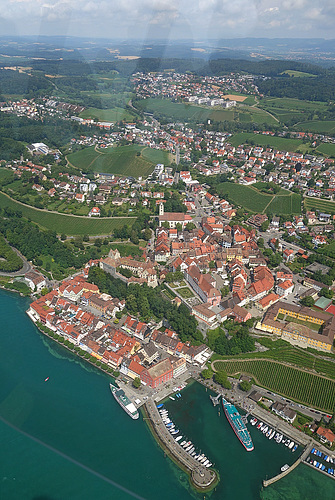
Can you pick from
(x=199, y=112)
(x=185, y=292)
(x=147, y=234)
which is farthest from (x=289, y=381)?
(x=199, y=112)

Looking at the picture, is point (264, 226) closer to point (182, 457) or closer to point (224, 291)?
point (224, 291)

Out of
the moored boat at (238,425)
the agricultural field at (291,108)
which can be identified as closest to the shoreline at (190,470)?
the moored boat at (238,425)

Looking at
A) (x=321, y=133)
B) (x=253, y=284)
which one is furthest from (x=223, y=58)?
(x=253, y=284)

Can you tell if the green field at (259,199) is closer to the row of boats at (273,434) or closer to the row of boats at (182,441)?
the row of boats at (273,434)

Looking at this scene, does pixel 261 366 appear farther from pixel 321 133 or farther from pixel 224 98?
pixel 224 98

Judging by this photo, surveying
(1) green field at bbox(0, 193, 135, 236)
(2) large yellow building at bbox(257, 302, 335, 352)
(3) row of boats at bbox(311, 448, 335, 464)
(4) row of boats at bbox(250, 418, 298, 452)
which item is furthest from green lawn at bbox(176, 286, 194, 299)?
(3) row of boats at bbox(311, 448, 335, 464)
